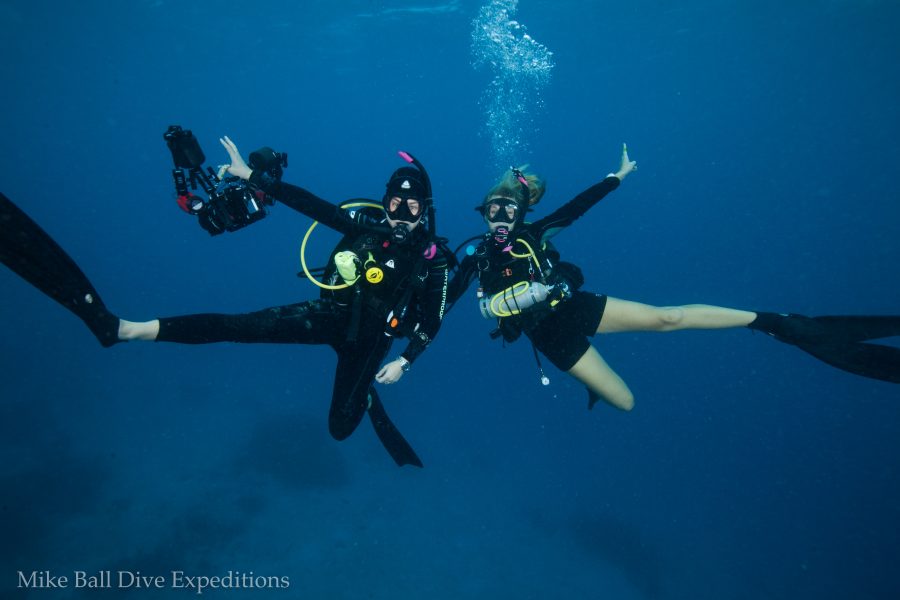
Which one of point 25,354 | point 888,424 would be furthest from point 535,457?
point 888,424

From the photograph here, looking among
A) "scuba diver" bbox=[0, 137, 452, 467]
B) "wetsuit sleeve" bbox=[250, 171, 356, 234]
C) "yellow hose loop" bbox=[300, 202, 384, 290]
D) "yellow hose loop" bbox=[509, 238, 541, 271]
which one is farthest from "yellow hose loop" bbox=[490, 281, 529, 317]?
"wetsuit sleeve" bbox=[250, 171, 356, 234]

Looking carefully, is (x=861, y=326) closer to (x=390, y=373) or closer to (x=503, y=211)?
(x=503, y=211)

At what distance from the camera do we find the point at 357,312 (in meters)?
5.03

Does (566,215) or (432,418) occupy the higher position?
(566,215)

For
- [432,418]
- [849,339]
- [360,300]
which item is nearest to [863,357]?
[849,339]

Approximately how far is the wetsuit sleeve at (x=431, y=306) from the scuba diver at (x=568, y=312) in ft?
1.26

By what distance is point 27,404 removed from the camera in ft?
69.0

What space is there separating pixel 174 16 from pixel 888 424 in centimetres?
8159

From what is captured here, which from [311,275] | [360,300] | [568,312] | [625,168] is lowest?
[568,312]

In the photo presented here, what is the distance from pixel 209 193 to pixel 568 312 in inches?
179

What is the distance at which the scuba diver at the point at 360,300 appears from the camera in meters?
4.78

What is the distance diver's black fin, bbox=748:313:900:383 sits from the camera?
530cm

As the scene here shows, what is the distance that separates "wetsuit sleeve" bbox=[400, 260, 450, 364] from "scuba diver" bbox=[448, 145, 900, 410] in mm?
383

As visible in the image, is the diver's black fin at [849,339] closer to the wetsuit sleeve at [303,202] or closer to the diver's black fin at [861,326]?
the diver's black fin at [861,326]
